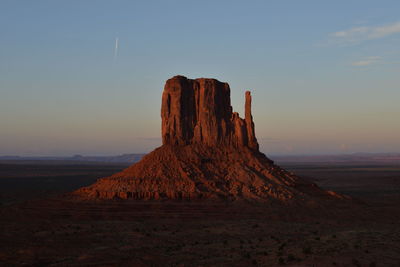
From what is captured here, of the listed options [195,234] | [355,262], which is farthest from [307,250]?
[195,234]

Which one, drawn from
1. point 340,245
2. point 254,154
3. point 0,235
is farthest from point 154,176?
point 340,245

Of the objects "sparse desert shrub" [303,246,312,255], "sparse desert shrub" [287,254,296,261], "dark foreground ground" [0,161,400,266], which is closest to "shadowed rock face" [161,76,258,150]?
"dark foreground ground" [0,161,400,266]

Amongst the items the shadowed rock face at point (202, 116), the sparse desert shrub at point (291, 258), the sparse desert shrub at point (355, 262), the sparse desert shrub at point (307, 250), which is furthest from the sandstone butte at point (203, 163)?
the sparse desert shrub at point (355, 262)

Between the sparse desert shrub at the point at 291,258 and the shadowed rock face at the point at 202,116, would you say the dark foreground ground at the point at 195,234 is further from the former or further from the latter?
the shadowed rock face at the point at 202,116

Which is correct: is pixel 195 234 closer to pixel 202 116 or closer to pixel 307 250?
pixel 307 250

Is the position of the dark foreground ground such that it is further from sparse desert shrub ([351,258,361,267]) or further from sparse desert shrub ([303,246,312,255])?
sparse desert shrub ([351,258,361,267])

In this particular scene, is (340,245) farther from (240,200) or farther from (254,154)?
(254,154)
